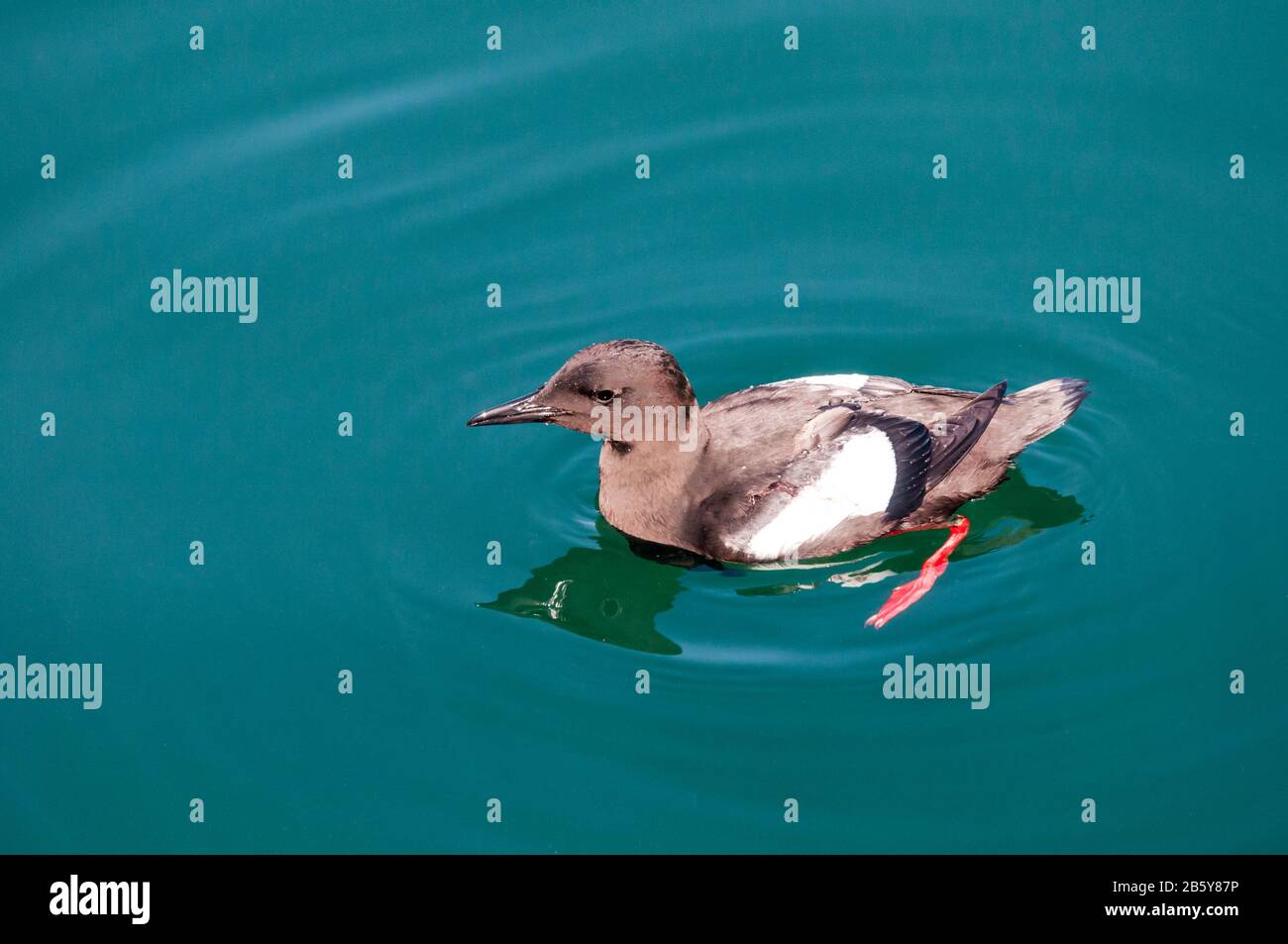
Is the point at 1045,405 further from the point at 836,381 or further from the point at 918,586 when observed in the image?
the point at 918,586

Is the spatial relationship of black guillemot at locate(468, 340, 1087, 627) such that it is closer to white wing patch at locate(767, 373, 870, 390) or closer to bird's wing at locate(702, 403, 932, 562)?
bird's wing at locate(702, 403, 932, 562)

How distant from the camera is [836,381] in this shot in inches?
384

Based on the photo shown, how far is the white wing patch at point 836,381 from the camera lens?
9672mm

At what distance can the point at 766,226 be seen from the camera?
11.5 metres

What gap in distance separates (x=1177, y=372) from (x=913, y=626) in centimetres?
296

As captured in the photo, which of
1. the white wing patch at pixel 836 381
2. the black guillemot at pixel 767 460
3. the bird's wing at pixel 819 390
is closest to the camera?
the black guillemot at pixel 767 460

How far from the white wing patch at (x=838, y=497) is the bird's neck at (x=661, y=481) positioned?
451 mm

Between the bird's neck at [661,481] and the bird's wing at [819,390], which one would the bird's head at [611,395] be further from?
the bird's wing at [819,390]

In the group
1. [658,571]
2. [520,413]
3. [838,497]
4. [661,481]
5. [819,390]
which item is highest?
[819,390]

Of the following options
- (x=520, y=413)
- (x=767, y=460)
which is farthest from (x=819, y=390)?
(x=520, y=413)

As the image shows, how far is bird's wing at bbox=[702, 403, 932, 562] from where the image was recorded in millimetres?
9117

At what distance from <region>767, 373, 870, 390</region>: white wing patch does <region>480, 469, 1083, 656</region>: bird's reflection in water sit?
3.20 feet

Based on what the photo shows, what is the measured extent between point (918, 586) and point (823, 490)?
30.6 inches

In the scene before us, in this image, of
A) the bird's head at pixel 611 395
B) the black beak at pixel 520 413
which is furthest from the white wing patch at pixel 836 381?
the black beak at pixel 520 413
